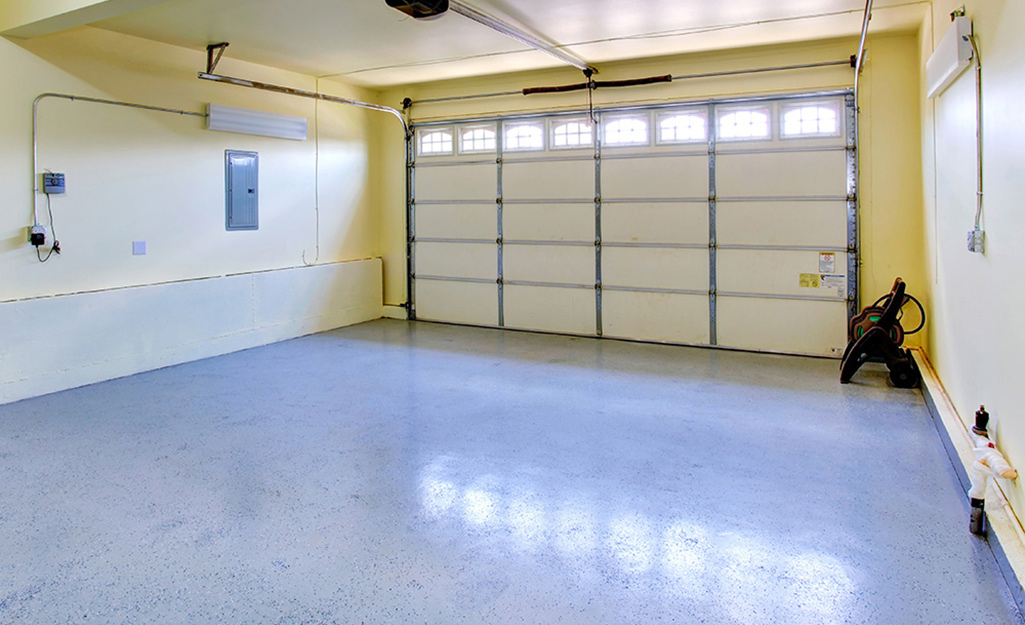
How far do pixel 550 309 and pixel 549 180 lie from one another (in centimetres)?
148

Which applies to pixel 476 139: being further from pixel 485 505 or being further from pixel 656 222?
pixel 485 505

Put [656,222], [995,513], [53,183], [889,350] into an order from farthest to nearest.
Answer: [656,222] < [889,350] < [53,183] < [995,513]

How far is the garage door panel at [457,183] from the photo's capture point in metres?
7.68

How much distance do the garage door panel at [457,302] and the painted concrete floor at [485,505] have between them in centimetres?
269

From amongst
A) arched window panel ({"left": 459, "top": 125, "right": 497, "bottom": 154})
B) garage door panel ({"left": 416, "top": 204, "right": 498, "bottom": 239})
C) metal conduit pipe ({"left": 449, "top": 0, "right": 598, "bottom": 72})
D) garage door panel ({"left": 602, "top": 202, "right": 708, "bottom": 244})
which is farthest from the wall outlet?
arched window panel ({"left": 459, "top": 125, "right": 497, "bottom": 154})

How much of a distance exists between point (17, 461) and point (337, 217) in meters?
4.70

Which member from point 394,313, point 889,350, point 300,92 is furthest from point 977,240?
point 394,313

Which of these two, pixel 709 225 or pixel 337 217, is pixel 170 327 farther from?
pixel 709 225

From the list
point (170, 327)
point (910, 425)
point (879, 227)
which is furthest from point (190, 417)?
point (879, 227)

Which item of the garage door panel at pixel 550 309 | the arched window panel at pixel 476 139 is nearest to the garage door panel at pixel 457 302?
the garage door panel at pixel 550 309

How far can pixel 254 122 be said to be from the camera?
21.5 feet

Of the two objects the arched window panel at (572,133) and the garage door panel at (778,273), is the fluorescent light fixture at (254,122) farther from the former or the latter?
the garage door panel at (778,273)

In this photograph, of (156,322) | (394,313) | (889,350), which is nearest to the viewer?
(889,350)

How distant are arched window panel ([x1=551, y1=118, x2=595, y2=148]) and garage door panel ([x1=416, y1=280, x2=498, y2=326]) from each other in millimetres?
1857
